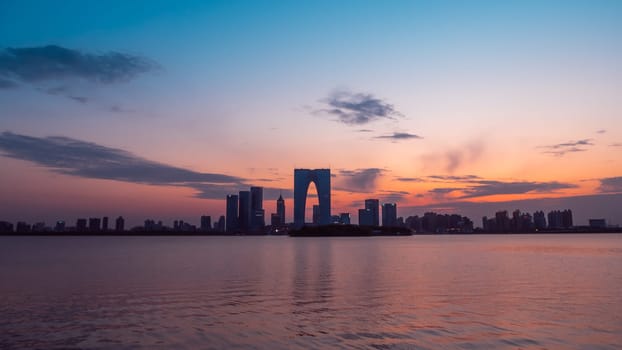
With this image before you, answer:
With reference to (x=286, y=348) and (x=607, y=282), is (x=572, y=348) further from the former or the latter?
(x=607, y=282)

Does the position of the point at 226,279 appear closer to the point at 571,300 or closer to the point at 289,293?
the point at 289,293

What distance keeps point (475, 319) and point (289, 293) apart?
17469mm

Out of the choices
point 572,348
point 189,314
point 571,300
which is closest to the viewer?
point 572,348

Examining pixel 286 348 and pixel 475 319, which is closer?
pixel 286 348

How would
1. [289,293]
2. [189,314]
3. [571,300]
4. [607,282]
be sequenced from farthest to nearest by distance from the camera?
1. [607,282]
2. [289,293]
3. [571,300]
4. [189,314]

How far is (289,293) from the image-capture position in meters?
41.2

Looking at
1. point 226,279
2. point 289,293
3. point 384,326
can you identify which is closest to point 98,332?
point 384,326

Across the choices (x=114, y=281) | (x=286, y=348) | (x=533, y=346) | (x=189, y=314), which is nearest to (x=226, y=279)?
(x=114, y=281)

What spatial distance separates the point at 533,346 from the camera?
21812 mm

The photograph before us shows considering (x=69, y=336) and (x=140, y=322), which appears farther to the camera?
(x=140, y=322)

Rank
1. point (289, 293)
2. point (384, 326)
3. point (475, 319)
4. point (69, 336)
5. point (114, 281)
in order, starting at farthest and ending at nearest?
point (114, 281) < point (289, 293) < point (475, 319) < point (384, 326) < point (69, 336)

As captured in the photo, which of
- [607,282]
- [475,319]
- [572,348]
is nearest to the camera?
[572,348]

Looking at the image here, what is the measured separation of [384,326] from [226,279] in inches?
1223

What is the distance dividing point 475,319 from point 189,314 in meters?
17.4
